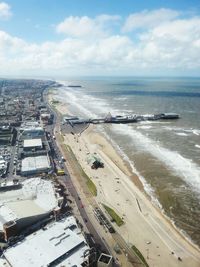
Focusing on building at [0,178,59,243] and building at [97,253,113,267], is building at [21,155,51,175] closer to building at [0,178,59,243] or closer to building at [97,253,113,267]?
building at [0,178,59,243]

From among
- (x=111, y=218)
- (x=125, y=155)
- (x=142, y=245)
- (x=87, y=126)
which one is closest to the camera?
(x=142, y=245)

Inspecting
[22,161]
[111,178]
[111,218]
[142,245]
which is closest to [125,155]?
[111,178]

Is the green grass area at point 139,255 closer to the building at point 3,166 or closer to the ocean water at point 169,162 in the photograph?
the ocean water at point 169,162

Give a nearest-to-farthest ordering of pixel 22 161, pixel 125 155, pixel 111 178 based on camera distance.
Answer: pixel 111 178
pixel 22 161
pixel 125 155

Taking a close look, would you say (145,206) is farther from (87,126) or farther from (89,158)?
(87,126)

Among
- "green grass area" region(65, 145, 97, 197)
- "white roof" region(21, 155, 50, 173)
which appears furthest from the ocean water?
"white roof" region(21, 155, 50, 173)

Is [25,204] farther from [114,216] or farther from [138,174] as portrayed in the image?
[138,174]

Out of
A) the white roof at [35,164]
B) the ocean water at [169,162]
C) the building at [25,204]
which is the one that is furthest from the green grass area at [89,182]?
the ocean water at [169,162]
